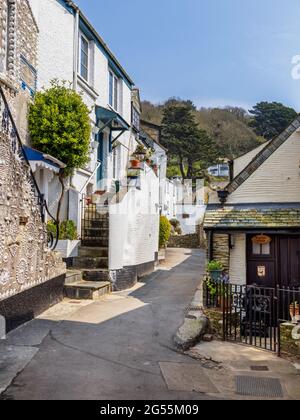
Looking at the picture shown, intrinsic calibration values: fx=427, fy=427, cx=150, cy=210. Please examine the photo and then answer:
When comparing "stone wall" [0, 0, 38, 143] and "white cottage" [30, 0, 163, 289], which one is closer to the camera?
"stone wall" [0, 0, 38, 143]

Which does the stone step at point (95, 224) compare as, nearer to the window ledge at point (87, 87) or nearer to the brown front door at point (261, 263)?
the window ledge at point (87, 87)

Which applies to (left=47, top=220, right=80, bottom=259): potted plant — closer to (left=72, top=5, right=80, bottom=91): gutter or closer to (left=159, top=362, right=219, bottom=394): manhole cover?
(left=72, top=5, right=80, bottom=91): gutter

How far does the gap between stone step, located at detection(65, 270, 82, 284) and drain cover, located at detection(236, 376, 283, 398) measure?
733 centimetres

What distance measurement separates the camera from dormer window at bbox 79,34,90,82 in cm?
1895

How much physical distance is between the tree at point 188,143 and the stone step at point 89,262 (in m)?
37.2

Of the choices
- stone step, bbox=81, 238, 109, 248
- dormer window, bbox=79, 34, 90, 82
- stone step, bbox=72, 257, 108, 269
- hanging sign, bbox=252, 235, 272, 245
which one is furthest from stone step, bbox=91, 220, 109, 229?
dormer window, bbox=79, 34, 90, 82

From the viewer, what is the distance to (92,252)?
15953 millimetres

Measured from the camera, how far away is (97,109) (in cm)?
2005

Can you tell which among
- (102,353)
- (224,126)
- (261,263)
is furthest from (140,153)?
(224,126)

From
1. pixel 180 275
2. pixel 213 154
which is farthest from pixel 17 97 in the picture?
pixel 213 154

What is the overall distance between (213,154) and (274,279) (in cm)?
4045

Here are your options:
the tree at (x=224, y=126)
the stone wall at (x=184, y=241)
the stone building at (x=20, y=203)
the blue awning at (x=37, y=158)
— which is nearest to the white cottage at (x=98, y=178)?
the blue awning at (x=37, y=158)

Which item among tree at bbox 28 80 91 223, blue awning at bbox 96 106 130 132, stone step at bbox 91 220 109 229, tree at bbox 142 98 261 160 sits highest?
tree at bbox 142 98 261 160

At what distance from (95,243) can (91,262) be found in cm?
108
